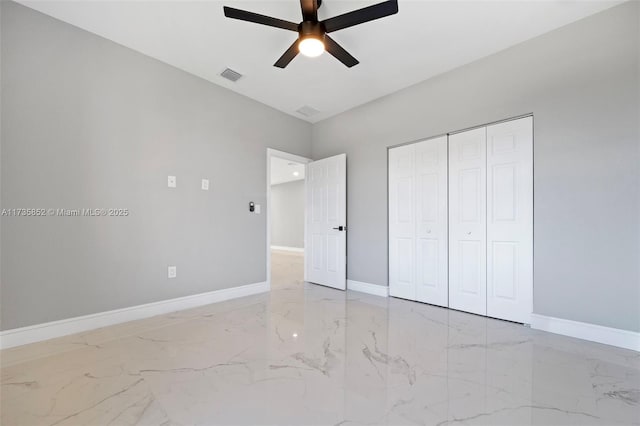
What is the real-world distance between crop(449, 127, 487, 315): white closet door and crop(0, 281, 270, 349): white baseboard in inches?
109

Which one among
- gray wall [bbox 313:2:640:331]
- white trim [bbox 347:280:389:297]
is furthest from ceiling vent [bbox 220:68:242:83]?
white trim [bbox 347:280:389:297]

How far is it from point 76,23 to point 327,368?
3732 millimetres

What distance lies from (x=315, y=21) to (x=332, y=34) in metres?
0.61

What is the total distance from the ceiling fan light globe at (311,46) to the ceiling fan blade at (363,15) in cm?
12

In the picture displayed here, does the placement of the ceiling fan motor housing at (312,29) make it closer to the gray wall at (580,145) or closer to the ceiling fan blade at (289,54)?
the ceiling fan blade at (289,54)

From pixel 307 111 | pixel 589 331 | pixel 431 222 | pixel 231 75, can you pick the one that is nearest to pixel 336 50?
pixel 231 75

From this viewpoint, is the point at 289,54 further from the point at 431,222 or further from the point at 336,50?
the point at 431,222

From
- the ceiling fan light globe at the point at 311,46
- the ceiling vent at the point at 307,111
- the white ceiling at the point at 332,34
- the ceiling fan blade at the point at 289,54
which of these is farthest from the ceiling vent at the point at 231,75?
the ceiling fan light globe at the point at 311,46

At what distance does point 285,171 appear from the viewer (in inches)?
332

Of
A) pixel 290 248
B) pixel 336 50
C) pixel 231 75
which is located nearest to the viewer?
pixel 336 50

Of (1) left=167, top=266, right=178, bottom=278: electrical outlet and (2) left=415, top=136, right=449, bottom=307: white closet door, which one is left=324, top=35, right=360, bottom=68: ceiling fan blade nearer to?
(2) left=415, top=136, right=449, bottom=307: white closet door

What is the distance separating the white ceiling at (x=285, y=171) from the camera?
756 cm

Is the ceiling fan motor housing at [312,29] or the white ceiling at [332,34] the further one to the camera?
the white ceiling at [332,34]

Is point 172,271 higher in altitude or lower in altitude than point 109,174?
lower
